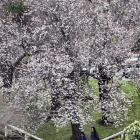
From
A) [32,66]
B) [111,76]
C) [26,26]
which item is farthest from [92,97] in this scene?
[26,26]

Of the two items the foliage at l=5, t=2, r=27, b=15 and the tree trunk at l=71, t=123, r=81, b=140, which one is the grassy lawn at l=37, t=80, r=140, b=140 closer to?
the tree trunk at l=71, t=123, r=81, b=140

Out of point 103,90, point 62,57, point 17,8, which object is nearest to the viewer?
point 62,57

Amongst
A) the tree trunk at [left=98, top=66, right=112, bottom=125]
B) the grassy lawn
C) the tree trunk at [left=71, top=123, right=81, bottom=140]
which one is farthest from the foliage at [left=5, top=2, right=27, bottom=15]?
the tree trunk at [left=71, top=123, right=81, bottom=140]

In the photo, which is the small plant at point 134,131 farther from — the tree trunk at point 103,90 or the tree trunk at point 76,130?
the tree trunk at point 76,130

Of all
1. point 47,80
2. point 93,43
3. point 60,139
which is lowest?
point 60,139

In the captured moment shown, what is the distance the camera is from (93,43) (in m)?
27.6

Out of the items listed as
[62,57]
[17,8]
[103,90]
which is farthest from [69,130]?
[17,8]

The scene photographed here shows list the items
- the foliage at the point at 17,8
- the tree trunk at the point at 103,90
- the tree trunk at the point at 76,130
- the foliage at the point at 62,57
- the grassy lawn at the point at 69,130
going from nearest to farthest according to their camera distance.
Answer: the foliage at the point at 62,57
the tree trunk at the point at 103,90
the tree trunk at the point at 76,130
the foliage at the point at 17,8
the grassy lawn at the point at 69,130

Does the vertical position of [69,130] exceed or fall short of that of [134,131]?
it exceeds it

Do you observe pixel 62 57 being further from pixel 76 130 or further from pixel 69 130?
pixel 69 130

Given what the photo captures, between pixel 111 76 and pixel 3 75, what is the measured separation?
5.95 meters

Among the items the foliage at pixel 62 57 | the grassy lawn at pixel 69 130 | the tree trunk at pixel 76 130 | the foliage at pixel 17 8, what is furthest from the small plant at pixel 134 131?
the foliage at pixel 17 8

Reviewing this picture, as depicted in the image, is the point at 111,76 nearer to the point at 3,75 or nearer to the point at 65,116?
the point at 65,116

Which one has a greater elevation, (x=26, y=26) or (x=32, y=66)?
(x=26, y=26)
